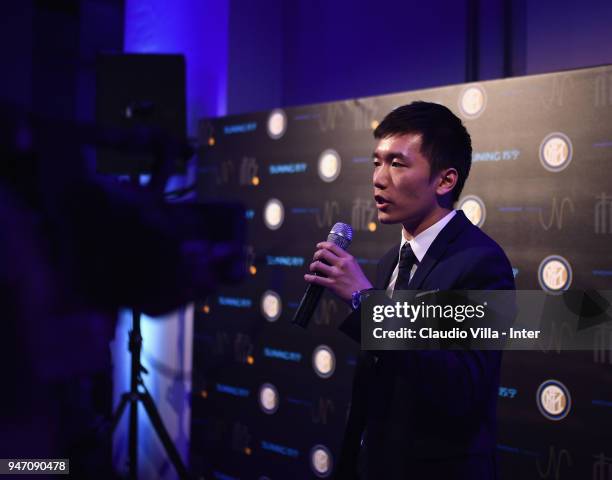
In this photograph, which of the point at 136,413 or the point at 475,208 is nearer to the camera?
the point at 475,208

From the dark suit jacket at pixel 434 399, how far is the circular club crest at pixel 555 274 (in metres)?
1.10

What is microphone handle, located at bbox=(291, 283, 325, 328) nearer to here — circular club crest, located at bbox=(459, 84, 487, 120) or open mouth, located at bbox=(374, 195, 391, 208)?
open mouth, located at bbox=(374, 195, 391, 208)

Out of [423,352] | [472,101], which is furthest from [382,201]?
[472,101]

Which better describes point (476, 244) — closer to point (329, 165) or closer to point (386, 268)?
point (386, 268)

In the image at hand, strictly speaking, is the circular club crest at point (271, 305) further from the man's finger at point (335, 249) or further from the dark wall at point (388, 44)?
the man's finger at point (335, 249)

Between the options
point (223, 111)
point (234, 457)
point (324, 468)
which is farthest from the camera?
point (223, 111)

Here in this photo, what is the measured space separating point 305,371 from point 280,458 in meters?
0.52

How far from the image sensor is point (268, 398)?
137 inches

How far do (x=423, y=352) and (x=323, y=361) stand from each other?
197 centimetres

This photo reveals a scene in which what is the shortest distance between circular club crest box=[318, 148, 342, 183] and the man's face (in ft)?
5.25

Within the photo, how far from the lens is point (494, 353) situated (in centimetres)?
149

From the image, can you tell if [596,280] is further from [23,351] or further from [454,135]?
[23,351]

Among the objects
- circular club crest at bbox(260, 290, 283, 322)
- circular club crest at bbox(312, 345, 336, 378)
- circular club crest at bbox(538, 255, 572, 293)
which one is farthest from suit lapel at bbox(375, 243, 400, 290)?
circular club crest at bbox(260, 290, 283, 322)

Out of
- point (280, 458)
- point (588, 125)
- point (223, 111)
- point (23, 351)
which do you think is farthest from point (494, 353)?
point (223, 111)
